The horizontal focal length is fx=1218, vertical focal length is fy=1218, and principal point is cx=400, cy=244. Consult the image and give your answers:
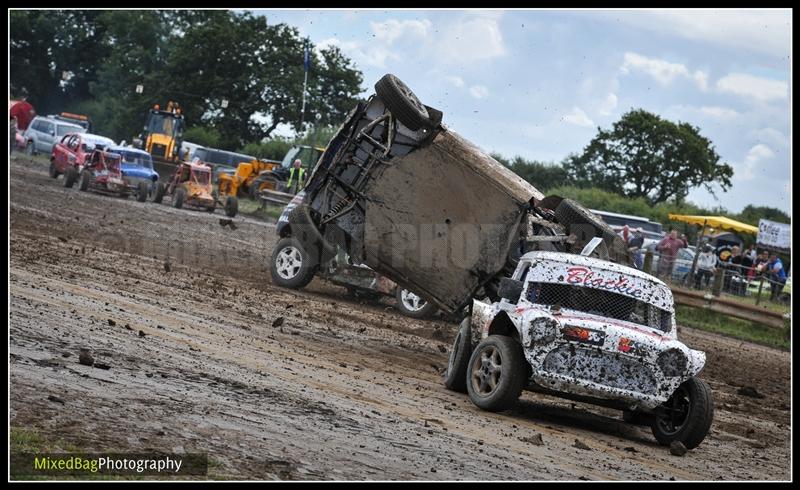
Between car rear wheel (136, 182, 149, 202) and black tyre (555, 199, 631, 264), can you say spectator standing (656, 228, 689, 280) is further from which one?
black tyre (555, 199, 631, 264)

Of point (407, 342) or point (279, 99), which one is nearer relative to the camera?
point (407, 342)

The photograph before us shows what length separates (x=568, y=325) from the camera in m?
11.2

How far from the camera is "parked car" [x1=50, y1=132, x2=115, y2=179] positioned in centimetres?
4081

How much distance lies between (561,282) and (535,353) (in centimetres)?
95

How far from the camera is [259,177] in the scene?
151 ft

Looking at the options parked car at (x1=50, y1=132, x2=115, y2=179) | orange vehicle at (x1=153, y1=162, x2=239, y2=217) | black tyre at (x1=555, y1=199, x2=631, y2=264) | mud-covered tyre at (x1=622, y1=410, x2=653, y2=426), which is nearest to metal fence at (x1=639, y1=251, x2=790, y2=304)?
orange vehicle at (x1=153, y1=162, x2=239, y2=217)

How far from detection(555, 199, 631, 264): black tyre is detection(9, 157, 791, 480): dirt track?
6.16ft

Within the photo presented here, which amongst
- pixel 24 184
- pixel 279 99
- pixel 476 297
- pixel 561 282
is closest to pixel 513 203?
pixel 476 297

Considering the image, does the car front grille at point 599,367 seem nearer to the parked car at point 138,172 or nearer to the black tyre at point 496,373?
the black tyre at point 496,373

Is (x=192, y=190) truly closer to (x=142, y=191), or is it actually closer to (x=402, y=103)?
(x=142, y=191)

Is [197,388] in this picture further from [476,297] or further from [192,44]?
[192,44]

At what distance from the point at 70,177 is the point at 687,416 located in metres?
30.0

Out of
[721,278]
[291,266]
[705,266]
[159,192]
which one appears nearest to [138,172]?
[159,192]

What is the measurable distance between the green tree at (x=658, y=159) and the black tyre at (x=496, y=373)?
56508 millimetres
